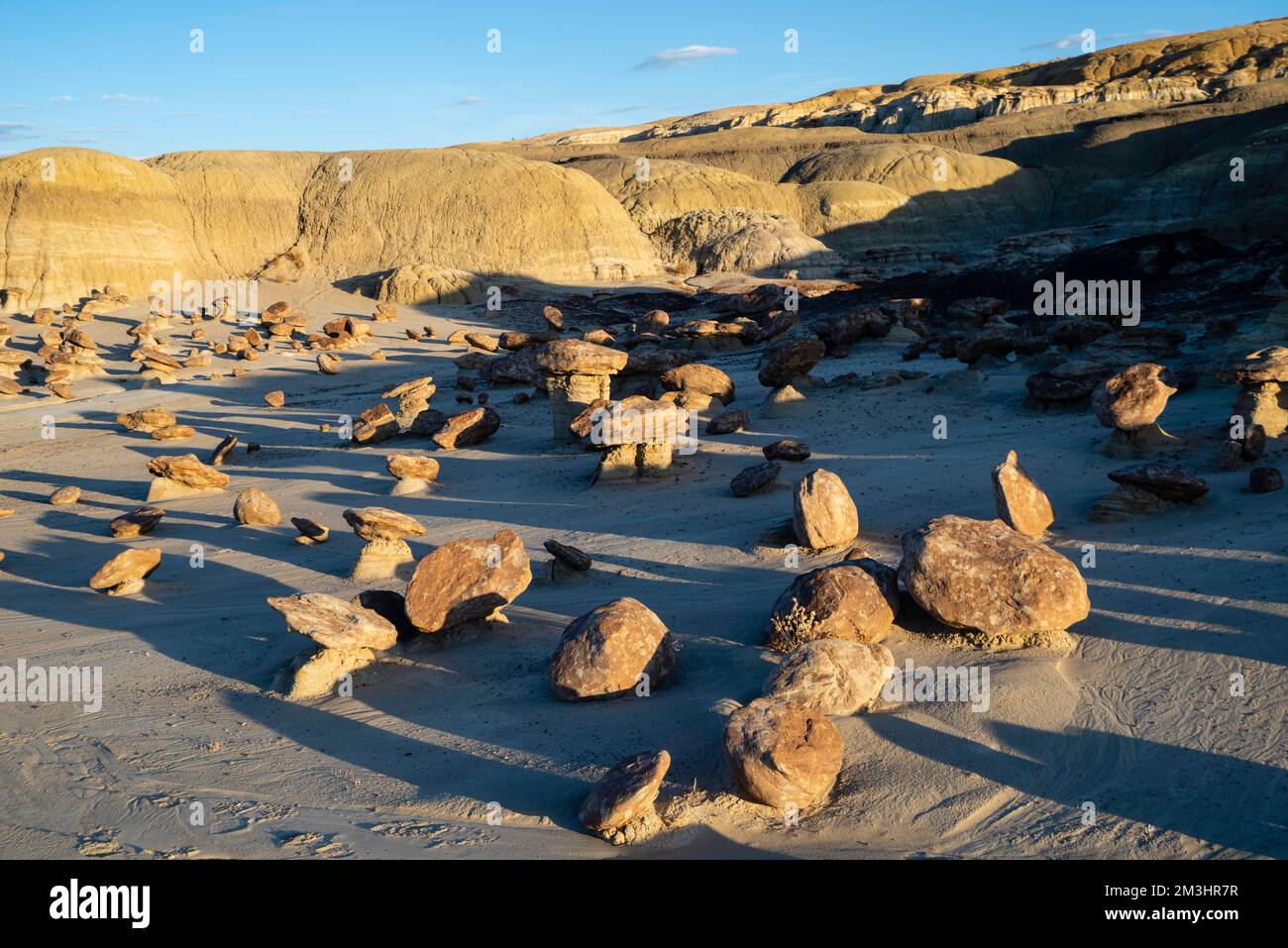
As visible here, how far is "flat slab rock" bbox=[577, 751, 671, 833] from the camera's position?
14.1 feet

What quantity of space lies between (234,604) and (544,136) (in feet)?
296

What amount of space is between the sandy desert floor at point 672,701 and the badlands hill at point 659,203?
1812 cm

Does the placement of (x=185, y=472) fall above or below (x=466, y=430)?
below

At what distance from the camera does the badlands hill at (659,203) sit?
2850 cm

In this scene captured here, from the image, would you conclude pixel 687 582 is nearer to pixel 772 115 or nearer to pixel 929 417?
pixel 929 417

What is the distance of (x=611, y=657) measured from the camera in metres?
5.70

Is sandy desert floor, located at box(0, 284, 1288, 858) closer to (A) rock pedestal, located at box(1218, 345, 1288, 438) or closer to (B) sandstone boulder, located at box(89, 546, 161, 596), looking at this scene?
(B) sandstone boulder, located at box(89, 546, 161, 596)

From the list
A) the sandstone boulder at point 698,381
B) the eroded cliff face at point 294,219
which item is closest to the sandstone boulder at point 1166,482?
the sandstone boulder at point 698,381

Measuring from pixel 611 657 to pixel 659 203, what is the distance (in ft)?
115

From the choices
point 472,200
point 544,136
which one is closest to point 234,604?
point 472,200

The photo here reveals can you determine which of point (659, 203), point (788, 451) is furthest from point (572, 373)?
point (659, 203)

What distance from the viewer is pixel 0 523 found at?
11.4m

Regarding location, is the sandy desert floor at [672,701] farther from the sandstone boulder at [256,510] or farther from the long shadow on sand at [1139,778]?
the sandstone boulder at [256,510]
